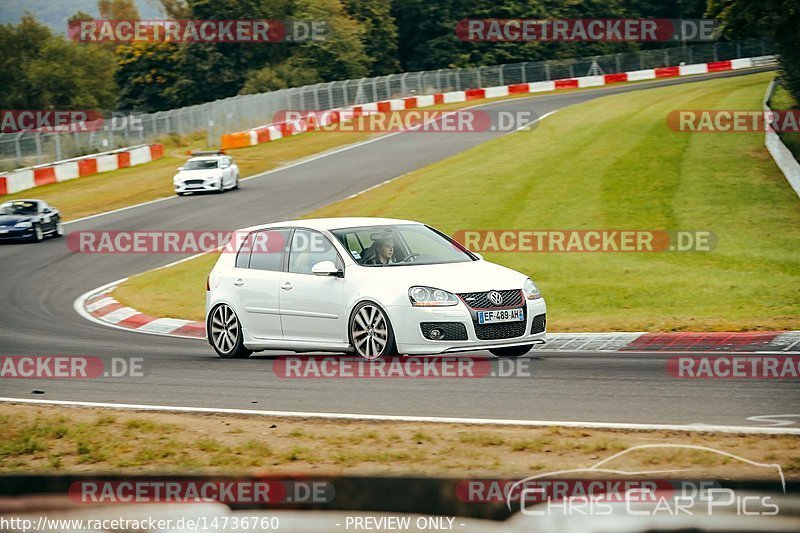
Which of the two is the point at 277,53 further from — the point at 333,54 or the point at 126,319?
the point at 126,319

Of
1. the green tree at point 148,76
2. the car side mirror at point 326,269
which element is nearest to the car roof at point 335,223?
the car side mirror at point 326,269

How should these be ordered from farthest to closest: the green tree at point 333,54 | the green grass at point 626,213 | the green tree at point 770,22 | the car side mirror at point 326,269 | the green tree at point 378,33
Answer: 1. the green tree at point 378,33
2. the green tree at point 333,54
3. the green tree at point 770,22
4. the green grass at point 626,213
5. the car side mirror at point 326,269

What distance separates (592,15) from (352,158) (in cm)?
4822

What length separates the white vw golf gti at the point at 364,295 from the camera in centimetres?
1115

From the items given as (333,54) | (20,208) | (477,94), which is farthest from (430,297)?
(333,54)

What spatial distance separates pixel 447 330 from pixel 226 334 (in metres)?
3.19

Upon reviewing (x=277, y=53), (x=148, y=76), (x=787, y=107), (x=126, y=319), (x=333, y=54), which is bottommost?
(x=126, y=319)

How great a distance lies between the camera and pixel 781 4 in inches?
999

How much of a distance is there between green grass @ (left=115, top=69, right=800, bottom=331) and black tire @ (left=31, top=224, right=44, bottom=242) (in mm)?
5930

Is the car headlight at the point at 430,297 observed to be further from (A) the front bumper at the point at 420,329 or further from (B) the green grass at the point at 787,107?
(B) the green grass at the point at 787,107

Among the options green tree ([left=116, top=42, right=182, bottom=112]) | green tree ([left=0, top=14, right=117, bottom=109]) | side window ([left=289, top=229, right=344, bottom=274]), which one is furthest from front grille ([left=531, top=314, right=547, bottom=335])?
green tree ([left=0, top=14, right=117, bottom=109])

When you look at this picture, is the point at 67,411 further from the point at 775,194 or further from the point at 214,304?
the point at 775,194

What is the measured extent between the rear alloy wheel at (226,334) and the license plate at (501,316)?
10.4ft

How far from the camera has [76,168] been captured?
1633 inches
